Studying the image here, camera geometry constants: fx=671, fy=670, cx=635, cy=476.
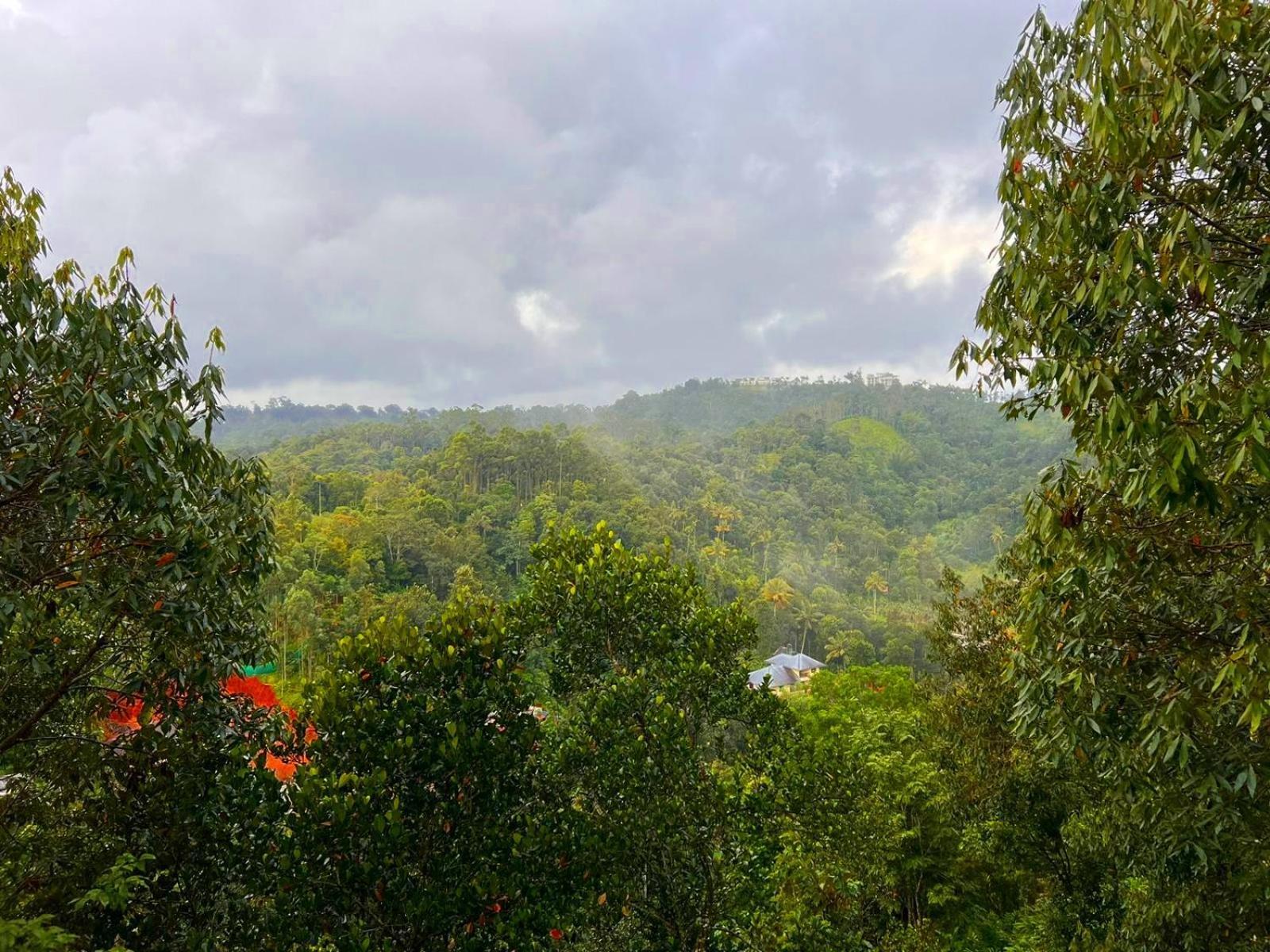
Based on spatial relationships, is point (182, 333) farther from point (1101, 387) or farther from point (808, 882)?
point (808, 882)

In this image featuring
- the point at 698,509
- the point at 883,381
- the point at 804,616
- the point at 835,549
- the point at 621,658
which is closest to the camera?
the point at 621,658

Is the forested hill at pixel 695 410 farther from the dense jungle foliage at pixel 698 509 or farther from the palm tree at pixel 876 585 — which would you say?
the palm tree at pixel 876 585

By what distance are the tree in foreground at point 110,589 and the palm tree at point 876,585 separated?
63.4 m

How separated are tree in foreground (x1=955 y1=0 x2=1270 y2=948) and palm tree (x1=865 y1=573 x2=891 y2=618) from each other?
62013 millimetres

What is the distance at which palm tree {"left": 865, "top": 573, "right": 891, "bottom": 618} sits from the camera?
6369cm

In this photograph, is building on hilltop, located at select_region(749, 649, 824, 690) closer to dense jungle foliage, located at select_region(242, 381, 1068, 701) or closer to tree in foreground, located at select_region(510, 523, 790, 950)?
dense jungle foliage, located at select_region(242, 381, 1068, 701)

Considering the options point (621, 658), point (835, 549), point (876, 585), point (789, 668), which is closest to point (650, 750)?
point (621, 658)

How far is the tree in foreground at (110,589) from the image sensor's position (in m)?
3.14

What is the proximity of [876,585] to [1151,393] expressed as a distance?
6528cm

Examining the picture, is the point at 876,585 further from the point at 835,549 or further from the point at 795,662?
the point at 795,662

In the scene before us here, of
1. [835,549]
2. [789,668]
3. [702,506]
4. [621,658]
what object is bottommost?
[789,668]

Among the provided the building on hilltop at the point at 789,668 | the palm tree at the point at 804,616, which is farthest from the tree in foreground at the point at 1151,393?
the palm tree at the point at 804,616

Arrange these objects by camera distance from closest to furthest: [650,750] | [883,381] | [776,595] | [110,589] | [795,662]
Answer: [110,589] → [650,750] → [795,662] → [776,595] → [883,381]

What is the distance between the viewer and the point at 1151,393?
2943 millimetres
